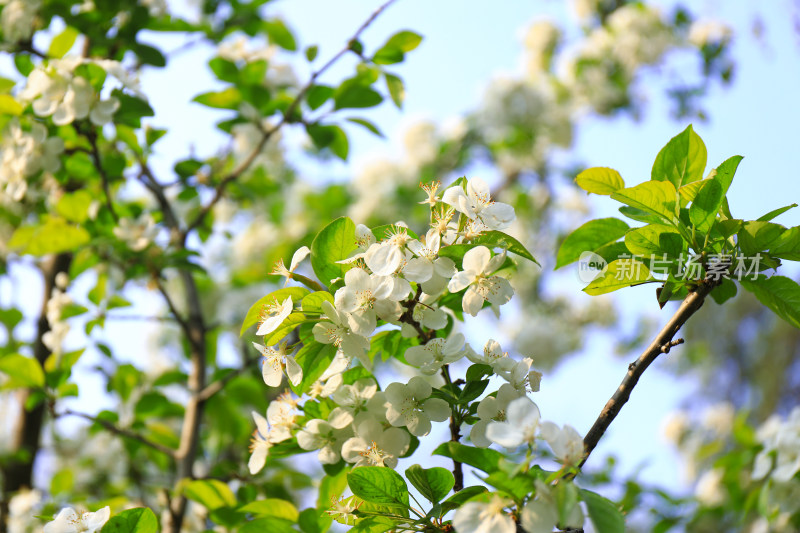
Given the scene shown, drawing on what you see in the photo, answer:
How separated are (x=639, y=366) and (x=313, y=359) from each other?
458 millimetres

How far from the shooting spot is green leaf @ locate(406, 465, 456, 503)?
2.87 ft

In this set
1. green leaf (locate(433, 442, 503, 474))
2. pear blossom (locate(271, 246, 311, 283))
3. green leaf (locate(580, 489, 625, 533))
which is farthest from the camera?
pear blossom (locate(271, 246, 311, 283))

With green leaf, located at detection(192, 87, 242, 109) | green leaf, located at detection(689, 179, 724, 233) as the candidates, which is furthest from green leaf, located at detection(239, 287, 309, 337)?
green leaf, located at detection(192, 87, 242, 109)

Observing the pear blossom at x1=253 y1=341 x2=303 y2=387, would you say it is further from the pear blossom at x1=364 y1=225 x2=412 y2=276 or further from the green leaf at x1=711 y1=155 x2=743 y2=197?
the green leaf at x1=711 y1=155 x2=743 y2=197

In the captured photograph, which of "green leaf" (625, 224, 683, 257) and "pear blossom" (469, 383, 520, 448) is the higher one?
"green leaf" (625, 224, 683, 257)

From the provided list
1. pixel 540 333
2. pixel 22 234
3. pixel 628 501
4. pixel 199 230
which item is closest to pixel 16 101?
pixel 22 234

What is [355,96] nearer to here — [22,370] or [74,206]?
[74,206]

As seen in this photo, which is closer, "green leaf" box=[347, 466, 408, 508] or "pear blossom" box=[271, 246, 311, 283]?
"green leaf" box=[347, 466, 408, 508]

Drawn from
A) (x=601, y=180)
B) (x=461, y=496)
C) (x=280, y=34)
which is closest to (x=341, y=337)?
(x=461, y=496)

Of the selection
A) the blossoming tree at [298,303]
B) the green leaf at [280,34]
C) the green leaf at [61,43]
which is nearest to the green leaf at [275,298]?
the blossoming tree at [298,303]

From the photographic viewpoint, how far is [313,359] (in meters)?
0.99

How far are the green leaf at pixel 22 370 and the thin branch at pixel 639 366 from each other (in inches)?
59.0

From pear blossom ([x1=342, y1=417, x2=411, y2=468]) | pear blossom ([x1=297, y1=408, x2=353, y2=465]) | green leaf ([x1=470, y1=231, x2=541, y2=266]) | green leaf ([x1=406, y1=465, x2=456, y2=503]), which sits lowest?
pear blossom ([x1=297, y1=408, x2=353, y2=465])

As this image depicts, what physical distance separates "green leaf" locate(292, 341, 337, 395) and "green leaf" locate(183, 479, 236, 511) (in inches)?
22.1
